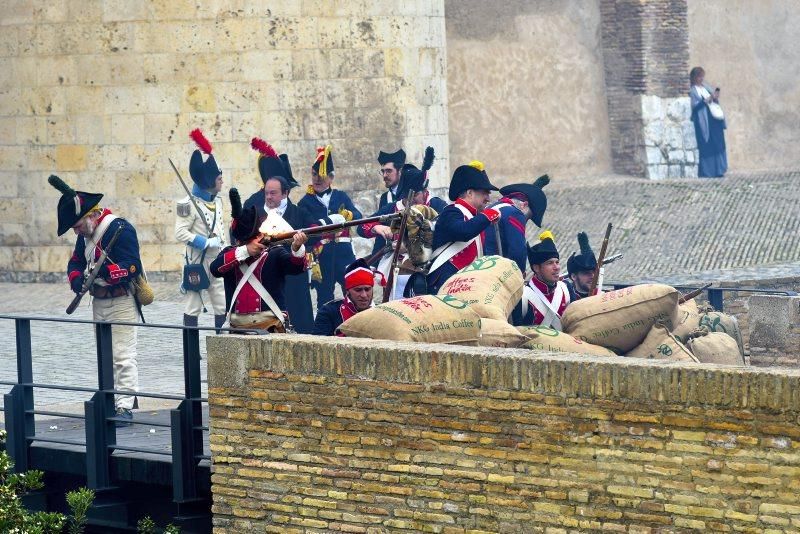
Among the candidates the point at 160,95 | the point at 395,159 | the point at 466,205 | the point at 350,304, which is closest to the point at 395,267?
the point at 466,205

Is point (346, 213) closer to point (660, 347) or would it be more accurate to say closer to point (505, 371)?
point (660, 347)

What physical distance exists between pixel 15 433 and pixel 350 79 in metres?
10.5

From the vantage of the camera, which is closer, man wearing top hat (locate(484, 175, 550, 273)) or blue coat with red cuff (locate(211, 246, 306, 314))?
blue coat with red cuff (locate(211, 246, 306, 314))

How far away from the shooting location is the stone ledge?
8.21 m

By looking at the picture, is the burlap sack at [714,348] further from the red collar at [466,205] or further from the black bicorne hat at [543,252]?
the red collar at [466,205]

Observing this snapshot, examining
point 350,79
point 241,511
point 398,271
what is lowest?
point 241,511

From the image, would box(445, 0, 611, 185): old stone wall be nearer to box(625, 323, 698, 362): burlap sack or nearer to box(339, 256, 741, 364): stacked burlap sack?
box(339, 256, 741, 364): stacked burlap sack

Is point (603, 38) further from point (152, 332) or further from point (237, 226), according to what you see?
point (237, 226)

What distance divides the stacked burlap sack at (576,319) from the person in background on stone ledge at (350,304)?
Result: 0.45 metres

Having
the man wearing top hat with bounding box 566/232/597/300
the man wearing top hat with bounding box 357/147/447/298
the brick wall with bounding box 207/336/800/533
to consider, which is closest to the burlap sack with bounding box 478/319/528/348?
the brick wall with bounding box 207/336/800/533

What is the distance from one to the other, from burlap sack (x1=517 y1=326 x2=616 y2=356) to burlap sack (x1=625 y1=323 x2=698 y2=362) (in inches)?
18.0

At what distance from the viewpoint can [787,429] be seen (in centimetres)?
808

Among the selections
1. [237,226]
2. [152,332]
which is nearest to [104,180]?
[152,332]

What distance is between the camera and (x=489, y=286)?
38.7 ft
